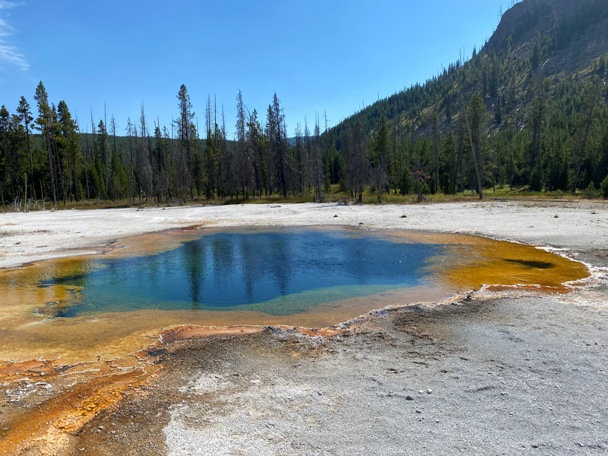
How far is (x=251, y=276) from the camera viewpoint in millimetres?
17094

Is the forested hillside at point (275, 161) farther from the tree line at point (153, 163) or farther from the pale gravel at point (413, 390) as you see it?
the pale gravel at point (413, 390)

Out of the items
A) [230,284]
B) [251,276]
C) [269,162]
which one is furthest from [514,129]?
[230,284]

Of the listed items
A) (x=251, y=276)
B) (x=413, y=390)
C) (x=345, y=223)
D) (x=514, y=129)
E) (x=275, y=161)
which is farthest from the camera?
(x=514, y=129)

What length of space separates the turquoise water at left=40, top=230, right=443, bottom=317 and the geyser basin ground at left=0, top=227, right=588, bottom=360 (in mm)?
44

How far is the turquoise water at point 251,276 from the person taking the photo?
13.2m

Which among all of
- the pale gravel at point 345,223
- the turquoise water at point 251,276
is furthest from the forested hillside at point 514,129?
the turquoise water at point 251,276

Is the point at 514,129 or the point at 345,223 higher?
the point at 514,129

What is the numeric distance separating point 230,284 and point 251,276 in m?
1.47

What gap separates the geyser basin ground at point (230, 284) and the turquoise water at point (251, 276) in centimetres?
4

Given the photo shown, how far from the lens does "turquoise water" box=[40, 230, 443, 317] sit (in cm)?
1319

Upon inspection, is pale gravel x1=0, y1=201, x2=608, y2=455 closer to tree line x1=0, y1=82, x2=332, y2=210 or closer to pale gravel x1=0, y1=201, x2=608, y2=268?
pale gravel x1=0, y1=201, x2=608, y2=268

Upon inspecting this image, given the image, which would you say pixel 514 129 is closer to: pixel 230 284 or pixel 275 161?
pixel 275 161

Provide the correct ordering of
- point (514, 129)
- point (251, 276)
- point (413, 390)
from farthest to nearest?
point (514, 129) → point (251, 276) → point (413, 390)

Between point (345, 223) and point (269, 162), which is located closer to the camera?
point (345, 223)
